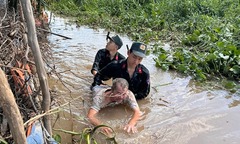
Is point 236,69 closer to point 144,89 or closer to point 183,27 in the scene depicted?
point 144,89

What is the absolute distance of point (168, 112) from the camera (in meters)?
5.02

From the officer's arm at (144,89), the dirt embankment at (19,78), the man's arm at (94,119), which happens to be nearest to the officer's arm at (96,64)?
the officer's arm at (144,89)

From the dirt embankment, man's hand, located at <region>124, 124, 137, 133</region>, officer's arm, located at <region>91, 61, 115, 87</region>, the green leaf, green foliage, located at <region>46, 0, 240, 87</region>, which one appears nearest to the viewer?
the dirt embankment

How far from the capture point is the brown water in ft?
14.2

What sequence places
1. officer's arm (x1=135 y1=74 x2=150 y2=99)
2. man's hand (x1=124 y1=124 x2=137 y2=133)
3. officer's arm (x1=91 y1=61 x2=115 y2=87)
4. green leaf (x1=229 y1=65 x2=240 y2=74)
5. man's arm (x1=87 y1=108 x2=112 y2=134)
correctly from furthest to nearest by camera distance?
1. green leaf (x1=229 y1=65 x2=240 y2=74)
2. officer's arm (x1=91 y1=61 x2=115 y2=87)
3. officer's arm (x1=135 y1=74 x2=150 y2=99)
4. man's hand (x1=124 y1=124 x2=137 y2=133)
5. man's arm (x1=87 y1=108 x2=112 y2=134)

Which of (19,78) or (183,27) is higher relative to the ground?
(183,27)

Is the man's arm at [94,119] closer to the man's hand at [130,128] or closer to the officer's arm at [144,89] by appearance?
the man's hand at [130,128]

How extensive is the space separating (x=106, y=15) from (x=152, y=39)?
4066 mm

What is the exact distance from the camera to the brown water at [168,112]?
4.34 m

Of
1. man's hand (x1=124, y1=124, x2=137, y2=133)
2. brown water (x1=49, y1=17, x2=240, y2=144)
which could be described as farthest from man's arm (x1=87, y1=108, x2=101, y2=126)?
man's hand (x1=124, y1=124, x2=137, y2=133)

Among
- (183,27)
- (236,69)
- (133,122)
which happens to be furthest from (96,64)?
(183,27)

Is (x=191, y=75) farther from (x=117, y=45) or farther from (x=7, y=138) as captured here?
(x=7, y=138)

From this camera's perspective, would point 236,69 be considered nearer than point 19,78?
No

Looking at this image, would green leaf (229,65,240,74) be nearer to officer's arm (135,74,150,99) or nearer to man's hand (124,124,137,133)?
officer's arm (135,74,150,99)
